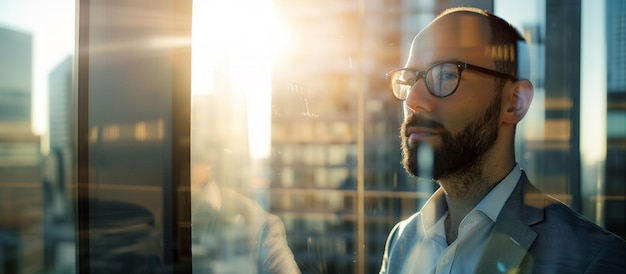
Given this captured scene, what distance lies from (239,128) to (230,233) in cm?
→ 36

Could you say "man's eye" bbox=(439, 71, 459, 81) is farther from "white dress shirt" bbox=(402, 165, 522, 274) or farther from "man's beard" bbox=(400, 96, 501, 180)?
"white dress shirt" bbox=(402, 165, 522, 274)

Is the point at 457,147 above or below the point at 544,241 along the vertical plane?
above

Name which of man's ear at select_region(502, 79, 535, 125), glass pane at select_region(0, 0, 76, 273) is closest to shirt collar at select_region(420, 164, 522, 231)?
man's ear at select_region(502, 79, 535, 125)

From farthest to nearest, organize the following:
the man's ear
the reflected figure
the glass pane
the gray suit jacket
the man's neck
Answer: the glass pane, the reflected figure, the man's neck, the man's ear, the gray suit jacket

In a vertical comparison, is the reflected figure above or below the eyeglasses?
below

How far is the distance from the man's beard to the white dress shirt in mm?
93

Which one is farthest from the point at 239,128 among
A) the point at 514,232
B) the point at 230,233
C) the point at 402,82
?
the point at 514,232

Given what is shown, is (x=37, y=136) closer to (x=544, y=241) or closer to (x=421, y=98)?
(x=421, y=98)

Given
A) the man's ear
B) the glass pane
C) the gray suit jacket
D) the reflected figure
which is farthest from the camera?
the glass pane

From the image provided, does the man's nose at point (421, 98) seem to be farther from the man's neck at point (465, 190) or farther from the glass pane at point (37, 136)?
the glass pane at point (37, 136)

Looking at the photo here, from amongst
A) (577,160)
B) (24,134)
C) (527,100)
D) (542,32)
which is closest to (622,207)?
(577,160)

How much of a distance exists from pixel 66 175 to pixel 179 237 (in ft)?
1.54

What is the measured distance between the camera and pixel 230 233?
184cm

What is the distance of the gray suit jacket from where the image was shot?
1.36m
